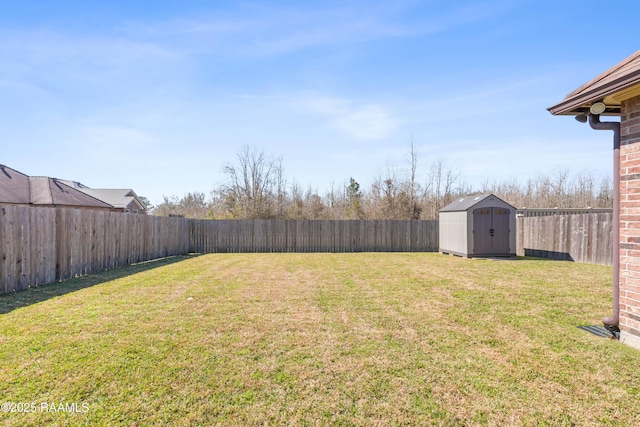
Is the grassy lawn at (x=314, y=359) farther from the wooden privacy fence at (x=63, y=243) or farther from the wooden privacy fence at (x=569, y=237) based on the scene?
the wooden privacy fence at (x=569, y=237)

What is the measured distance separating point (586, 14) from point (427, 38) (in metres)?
3.46

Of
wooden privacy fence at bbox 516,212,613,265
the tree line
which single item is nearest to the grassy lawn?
wooden privacy fence at bbox 516,212,613,265

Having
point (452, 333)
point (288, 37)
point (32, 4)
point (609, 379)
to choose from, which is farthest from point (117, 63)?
point (609, 379)

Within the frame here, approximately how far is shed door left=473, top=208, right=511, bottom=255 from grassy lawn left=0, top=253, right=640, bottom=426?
5.96 meters

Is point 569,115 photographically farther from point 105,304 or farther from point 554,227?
point 554,227

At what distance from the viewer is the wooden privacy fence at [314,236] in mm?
14375

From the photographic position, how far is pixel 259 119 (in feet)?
47.5

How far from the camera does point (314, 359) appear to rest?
9.45ft

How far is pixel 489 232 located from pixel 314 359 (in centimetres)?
1046

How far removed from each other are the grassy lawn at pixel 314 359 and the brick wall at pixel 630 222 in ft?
1.02

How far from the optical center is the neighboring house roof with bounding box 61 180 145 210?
23136 millimetres

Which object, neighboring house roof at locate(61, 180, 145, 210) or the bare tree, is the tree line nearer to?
the bare tree

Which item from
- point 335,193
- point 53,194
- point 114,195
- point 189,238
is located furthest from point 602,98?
point 114,195

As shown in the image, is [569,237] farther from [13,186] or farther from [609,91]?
[13,186]
